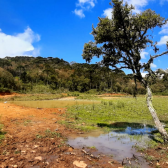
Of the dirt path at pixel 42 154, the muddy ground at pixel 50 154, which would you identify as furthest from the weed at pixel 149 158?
the dirt path at pixel 42 154

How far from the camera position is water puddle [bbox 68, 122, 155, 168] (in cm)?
598

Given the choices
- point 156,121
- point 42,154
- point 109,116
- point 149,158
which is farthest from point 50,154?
point 109,116

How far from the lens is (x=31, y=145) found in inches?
278

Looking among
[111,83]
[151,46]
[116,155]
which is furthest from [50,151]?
[111,83]

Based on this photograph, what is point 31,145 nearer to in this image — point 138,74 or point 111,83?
point 138,74

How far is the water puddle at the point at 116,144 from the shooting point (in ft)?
19.6

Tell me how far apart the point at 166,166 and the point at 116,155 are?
6.29ft

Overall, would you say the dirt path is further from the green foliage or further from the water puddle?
the green foliage

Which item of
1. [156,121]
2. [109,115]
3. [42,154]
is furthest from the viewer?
[109,115]

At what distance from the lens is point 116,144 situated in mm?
7801

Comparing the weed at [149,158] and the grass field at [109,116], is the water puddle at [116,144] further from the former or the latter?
the grass field at [109,116]

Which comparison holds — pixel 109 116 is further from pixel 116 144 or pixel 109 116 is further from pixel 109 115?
pixel 116 144

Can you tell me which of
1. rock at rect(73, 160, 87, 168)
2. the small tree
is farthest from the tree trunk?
rock at rect(73, 160, 87, 168)

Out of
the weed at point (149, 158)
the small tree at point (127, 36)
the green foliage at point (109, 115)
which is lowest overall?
the green foliage at point (109, 115)
